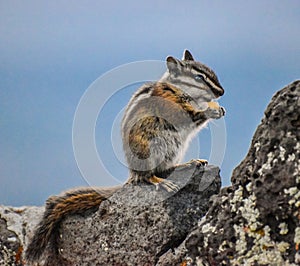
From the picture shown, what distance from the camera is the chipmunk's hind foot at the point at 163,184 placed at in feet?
12.3

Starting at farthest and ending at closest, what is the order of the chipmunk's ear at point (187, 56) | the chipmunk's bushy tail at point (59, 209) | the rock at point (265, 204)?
1. the chipmunk's ear at point (187, 56)
2. the chipmunk's bushy tail at point (59, 209)
3. the rock at point (265, 204)

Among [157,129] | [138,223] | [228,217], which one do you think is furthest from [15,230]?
[228,217]

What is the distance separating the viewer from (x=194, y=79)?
13.9 feet

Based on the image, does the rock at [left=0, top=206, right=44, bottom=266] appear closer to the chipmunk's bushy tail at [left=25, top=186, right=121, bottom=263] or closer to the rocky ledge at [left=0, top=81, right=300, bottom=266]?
the chipmunk's bushy tail at [left=25, top=186, right=121, bottom=263]

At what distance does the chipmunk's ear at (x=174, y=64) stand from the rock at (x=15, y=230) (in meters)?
1.43

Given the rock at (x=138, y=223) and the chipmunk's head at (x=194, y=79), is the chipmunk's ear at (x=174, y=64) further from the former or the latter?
the rock at (x=138, y=223)

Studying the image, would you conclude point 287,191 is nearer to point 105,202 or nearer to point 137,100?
point 105,202

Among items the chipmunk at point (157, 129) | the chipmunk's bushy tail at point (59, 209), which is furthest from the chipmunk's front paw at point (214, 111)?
the chipmunk's bushy tail at point (59, 209)

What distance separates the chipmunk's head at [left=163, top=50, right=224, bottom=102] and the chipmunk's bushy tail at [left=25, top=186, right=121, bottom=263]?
3.01 feet

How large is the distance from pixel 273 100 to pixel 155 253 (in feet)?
3.98

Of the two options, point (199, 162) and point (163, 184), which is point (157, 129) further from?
point (163, 184)

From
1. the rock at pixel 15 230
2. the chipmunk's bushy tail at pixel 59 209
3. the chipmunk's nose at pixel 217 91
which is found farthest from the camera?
the chipmunk's nose at pixel 217 91

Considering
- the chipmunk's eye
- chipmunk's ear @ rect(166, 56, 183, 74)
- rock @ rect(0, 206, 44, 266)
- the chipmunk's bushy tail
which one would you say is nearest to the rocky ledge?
the chipmunk's bushy tail

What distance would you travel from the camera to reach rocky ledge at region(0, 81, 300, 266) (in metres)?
2.64
